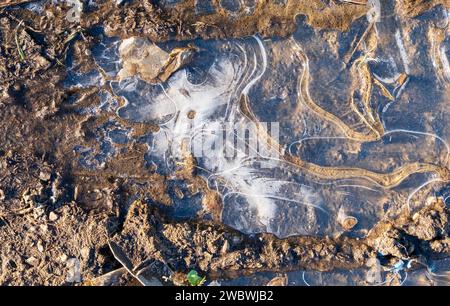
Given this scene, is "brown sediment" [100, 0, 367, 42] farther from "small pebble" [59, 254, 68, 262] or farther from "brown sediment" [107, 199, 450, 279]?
"small pebble" [59, 254, 68, 262]

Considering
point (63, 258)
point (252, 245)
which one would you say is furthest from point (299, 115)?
point (63, 258)

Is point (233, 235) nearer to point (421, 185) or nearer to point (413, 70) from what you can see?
point (421, 185)

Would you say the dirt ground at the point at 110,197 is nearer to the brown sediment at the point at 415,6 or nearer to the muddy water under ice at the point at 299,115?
the brown sediment at the point at 415,6

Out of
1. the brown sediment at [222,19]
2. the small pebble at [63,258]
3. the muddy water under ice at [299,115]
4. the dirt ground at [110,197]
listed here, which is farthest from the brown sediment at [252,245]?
the brown sediment at [222,19]

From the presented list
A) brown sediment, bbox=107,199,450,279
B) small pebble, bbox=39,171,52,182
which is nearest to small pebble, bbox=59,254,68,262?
brown sediment, bbox=107,199,450,279

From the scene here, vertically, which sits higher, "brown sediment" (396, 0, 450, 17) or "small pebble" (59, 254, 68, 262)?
"brown sediment" (396, 0, 450, 17)

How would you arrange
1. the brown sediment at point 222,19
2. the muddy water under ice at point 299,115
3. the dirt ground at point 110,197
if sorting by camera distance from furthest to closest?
1. the muddy water under ice at point 299,115
2. the brown sediment at point 222,19
3. the dirt ground at point 110,197

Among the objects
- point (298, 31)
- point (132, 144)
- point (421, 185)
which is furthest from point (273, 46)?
point (421, 185)

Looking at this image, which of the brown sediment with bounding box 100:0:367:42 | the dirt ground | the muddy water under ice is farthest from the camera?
the muddy water under ice
